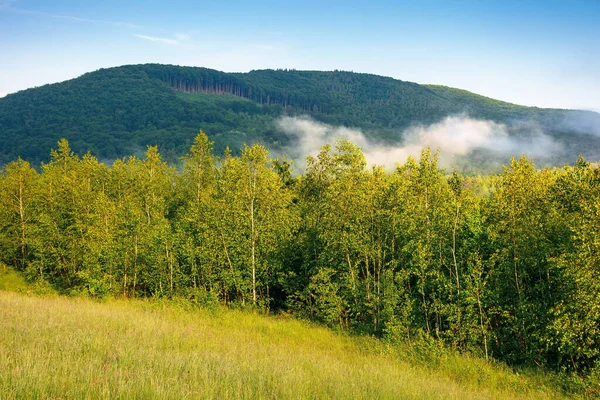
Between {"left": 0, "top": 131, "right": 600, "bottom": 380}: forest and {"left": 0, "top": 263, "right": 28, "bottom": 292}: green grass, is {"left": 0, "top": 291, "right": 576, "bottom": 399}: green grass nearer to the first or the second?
{"left": 0, "top": 131, "right": 600, "bottom": 380}: forest

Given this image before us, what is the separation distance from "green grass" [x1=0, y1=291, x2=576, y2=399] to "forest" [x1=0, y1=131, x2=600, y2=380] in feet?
9.01

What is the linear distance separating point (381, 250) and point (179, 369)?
17.1 meters

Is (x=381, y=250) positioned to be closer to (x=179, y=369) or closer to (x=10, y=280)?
(x=179, y=369)

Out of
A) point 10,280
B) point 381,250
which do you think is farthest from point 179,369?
point 10,280

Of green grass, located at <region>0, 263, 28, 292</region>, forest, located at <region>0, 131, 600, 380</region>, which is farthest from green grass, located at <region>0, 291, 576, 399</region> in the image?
green grass, located at <region>0, 263, 28, 292</region>

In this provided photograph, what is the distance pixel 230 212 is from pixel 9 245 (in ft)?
92.3

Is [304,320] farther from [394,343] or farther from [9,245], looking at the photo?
[9,245]

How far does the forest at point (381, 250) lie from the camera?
17.4 metres

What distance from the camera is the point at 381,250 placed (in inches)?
901

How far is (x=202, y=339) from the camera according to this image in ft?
43.9

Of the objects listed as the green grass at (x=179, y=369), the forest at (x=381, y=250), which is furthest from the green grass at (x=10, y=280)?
the green grass at (x=179, y=369)

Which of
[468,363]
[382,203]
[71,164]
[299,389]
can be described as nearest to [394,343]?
[468,363]

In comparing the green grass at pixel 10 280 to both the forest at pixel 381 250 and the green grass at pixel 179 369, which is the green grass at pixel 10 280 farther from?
the green grass at pixel 179 369

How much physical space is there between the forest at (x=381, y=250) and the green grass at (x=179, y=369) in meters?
2.75
